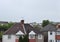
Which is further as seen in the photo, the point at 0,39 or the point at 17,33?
the point at 0,39

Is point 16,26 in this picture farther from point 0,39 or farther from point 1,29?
point 1,29

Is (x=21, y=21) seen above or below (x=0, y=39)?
above

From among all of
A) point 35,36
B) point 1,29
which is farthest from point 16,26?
point 1,29

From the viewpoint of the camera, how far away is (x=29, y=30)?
185ft

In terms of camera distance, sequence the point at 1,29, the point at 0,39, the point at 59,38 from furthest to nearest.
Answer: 1. the point at 1,29
2. the point at 0,39
3. the point at 59,38

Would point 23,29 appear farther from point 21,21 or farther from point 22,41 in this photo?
point 22,41

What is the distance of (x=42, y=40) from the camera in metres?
57.3

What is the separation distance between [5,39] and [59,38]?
1315 cm

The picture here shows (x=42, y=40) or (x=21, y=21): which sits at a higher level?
(x=21, y=21)

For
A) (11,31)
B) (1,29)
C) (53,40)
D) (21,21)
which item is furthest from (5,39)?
(1,29)

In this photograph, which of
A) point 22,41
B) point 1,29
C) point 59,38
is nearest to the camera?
point 22,41

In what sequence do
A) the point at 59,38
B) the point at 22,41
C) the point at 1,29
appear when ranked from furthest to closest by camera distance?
the point at 1,29 < the point at 59,38 < the point at 22,41

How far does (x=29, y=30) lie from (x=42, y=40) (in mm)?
4198

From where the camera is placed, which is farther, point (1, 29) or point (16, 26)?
point (1, 29)
